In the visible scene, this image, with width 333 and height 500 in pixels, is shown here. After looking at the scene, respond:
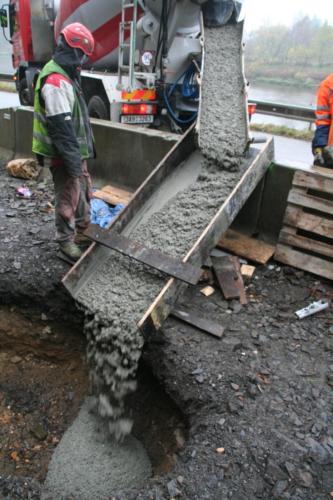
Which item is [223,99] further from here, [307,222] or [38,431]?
[38,431]

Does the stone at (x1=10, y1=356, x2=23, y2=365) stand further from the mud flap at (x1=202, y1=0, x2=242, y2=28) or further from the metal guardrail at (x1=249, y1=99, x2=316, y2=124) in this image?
the metal guardrail at (x1=249, y1=99, x2=316, y2=124)

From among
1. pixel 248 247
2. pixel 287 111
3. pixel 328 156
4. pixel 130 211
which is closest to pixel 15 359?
pixel 130 211

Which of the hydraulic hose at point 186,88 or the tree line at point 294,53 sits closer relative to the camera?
the hydraulic hose at point 186,88

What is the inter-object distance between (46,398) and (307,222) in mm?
2981

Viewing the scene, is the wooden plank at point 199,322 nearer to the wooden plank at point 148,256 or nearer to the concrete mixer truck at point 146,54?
the wooden plank at point 148,256

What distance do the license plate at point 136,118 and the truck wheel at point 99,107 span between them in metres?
0.40

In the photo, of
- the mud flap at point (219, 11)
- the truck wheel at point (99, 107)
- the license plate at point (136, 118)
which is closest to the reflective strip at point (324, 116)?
the mud flap at point (219, 11)

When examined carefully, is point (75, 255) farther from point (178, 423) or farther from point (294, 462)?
point (294, 462)

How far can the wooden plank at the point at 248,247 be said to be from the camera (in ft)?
13.6

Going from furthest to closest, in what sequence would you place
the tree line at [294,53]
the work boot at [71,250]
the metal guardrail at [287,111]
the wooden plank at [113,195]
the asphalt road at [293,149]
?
the tree line at [294,53] < the metal guardrail at [287,111] < the asphalt road at [293,149] < the wooden plank at [113,195] < the work boot at [71,250]

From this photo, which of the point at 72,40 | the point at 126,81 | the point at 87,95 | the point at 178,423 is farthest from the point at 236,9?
the point at 178,423

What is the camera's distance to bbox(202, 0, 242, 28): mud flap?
19.6 ft

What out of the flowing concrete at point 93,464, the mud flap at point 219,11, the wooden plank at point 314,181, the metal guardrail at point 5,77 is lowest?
the metal guardrail at point 5,77

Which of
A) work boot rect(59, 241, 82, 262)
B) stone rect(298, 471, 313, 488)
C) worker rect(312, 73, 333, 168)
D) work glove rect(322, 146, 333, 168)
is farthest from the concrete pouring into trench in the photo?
stone rect(298, 471, 313, 488)
